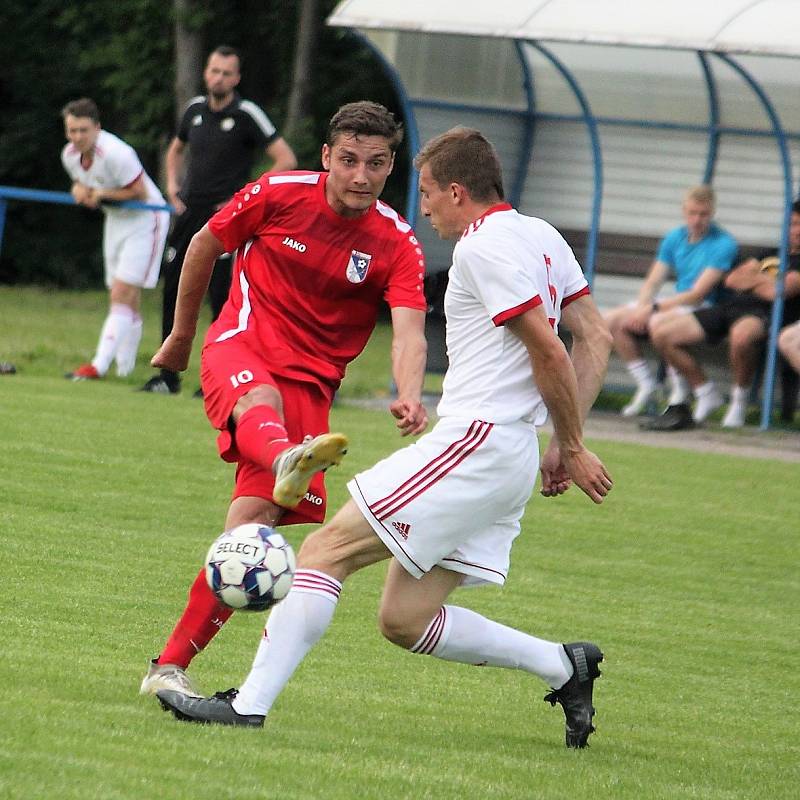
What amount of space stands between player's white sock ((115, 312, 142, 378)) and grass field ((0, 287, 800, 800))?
6.45ft

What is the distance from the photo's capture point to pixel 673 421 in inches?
552

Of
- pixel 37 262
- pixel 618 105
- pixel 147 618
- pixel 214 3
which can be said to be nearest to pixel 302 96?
pixel 214 3

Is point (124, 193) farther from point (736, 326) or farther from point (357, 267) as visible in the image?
point (357, 267)

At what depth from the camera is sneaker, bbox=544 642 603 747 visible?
529 cm

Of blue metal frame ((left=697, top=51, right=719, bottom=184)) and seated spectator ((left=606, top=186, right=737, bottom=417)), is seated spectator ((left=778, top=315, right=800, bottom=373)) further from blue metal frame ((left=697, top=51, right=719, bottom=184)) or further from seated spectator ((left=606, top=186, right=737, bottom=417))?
blue metal frame ((left=697, top=51, right=719, bottom=184))

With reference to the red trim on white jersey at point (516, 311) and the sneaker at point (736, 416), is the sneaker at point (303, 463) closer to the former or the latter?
the red trim on white jersey at point (516, 311)

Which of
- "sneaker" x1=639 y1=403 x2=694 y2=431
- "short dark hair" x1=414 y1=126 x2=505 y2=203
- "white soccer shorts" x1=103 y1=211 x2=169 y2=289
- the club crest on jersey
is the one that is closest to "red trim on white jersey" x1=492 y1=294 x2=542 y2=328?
"short dark hair" x1=414 y1=126 x2=505 y2=203

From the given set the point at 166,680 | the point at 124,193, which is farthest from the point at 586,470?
the point at 124,193

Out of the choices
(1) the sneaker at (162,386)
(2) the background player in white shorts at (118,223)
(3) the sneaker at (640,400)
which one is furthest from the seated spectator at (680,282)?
(2) the background player in white shorts at (118,223)

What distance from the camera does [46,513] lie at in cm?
826

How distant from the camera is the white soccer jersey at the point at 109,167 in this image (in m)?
14.0

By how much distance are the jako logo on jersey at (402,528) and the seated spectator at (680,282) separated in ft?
31.3

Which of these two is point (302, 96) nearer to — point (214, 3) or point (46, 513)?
point (214, 3)

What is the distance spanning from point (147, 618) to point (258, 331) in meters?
1.36
